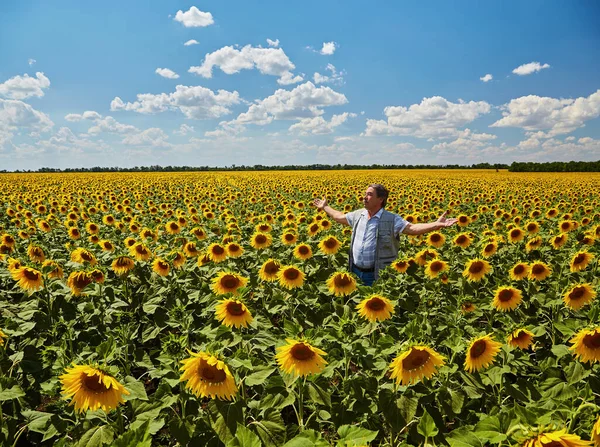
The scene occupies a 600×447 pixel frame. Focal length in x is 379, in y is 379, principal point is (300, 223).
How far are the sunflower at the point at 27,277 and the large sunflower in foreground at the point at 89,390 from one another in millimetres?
2405

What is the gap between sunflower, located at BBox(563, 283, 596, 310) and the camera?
4.20 meters

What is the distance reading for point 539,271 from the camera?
17.4 ft

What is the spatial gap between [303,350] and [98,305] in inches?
125

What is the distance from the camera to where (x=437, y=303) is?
5.31m

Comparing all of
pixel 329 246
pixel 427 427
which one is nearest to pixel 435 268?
pixel 329 246

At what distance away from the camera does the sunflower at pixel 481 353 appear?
115 inches

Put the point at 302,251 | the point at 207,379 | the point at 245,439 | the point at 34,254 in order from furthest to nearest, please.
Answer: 1. the point at 302,251
2. the point at 34,254
3. the point at 207,379
4. the point at 245,439

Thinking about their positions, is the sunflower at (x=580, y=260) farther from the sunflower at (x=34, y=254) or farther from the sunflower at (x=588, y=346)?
the sunflower at (x=34, y=254)

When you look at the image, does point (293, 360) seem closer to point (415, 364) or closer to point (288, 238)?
point (415, 364)

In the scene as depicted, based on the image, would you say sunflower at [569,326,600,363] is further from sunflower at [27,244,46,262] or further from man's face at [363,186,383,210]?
sunflower at [27,244,46,262]

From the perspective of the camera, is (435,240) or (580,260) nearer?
(580,260)

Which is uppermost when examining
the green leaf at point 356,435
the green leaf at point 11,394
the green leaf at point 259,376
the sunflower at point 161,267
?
the sunflower at point 161,267

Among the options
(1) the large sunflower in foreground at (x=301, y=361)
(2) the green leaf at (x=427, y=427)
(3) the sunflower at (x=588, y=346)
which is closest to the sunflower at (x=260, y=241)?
(1) the large sunflower in foreground at (x=301, y=361)

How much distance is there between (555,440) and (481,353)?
147cm
